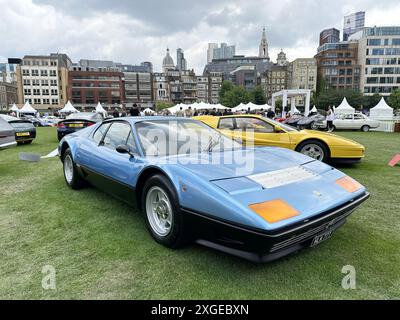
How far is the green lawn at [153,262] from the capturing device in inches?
76.5

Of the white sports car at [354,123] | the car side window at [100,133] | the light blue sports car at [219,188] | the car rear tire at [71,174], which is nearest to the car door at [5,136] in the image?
the car rear tire at [71,174]

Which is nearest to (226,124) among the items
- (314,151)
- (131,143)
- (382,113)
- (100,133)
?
(314,151)

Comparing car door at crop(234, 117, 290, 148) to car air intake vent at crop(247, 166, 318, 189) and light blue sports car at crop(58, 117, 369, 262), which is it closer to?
light blue sports car at crop(58, 117, 369, 262)

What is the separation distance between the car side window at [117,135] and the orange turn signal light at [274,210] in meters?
1.93

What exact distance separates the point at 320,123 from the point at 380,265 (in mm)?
17016

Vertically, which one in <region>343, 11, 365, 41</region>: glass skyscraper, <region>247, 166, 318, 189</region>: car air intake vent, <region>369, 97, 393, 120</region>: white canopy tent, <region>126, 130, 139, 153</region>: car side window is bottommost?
<region>247, 166, 318, 189</region>: car air intake vent

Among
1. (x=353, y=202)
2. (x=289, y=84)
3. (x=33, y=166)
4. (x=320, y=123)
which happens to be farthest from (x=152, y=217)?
(x=289, y=84)

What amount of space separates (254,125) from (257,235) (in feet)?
16.2

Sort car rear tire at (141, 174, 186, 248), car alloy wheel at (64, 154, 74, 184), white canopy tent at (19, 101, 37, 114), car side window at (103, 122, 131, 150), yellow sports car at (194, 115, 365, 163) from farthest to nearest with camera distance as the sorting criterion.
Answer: white canopy tent at (19, 101, 37, 114) → yellow sports car at (194, 115, 365, 163) → car alloy wheel at (64, 154, 74, 184) → car side window at (103, 122, 131, 150) → car rear tire at (141, 174, 186, 248)

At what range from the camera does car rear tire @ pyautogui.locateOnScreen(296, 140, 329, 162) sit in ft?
19.3

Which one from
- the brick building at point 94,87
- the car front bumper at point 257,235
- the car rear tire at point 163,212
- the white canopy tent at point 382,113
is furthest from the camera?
the brick building at point 94,87

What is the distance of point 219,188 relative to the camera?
2051mm

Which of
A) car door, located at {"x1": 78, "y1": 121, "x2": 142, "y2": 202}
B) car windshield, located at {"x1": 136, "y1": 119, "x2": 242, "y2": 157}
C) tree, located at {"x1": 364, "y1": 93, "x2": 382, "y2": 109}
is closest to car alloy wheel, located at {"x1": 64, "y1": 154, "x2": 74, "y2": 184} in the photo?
car door, located at {"x1": 78, "y1": 121, "x2": 142, "y2": 202}

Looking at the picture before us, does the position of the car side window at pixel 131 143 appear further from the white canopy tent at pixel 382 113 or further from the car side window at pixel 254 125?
the white canopy tent at pixel 382 113
